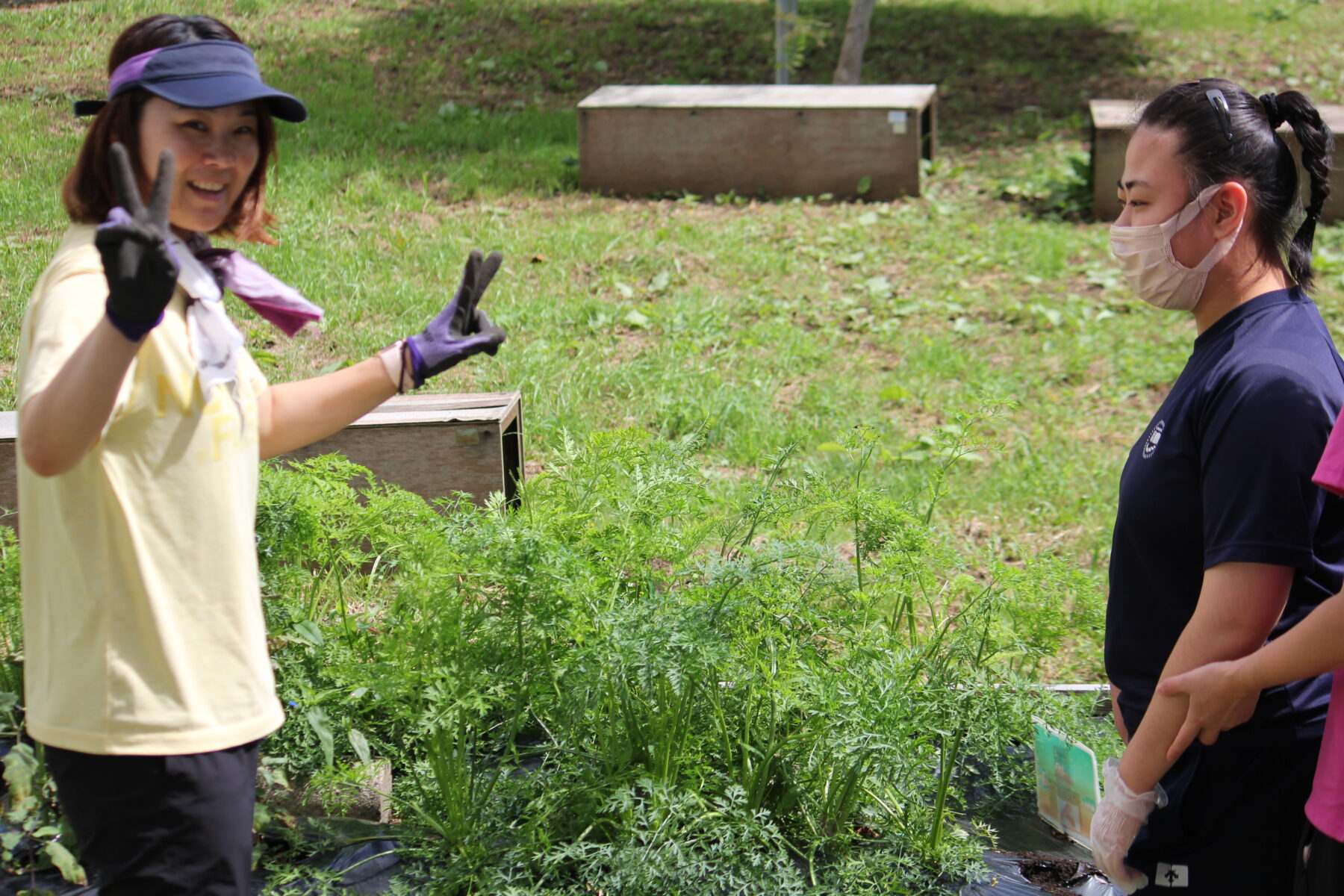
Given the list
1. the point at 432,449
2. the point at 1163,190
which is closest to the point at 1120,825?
the point at 1163,190

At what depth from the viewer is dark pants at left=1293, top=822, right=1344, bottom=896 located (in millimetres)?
1466

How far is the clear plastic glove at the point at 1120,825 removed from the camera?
5.79 ft

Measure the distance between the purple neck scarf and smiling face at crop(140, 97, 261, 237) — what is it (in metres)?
0.04

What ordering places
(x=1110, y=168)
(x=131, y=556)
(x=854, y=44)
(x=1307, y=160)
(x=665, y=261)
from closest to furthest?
(x=131, y=556)
(x=1307, y=160)
(x=665, y=261)
(x=1110, y=168)
(x=854, y=44)

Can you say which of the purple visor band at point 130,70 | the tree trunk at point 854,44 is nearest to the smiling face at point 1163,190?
the purple visor band at point 130,70

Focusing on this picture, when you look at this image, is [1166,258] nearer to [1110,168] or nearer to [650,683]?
[650,683]

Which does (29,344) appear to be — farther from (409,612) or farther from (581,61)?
(581,61)

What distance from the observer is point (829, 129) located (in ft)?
26.6

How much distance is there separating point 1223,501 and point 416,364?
3.89ft

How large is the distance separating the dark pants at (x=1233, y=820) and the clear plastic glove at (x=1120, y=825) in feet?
0.07

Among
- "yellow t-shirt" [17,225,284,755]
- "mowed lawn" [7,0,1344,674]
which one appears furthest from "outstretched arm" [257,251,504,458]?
"mowed lawn" [7,0,1344,674]

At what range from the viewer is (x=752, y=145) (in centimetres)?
814

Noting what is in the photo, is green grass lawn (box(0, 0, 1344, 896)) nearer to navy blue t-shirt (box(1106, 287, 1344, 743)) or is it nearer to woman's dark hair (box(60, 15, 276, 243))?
navy blue t-shirt (box(1106, 287, 1344, 743))

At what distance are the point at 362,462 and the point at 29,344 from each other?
7.21ft
